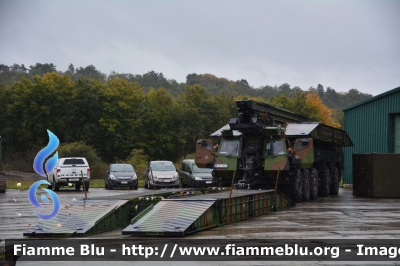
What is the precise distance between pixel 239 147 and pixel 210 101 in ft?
201

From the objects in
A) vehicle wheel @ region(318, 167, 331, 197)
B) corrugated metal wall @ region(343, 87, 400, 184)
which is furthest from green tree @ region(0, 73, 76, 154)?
vehicle wheel @ region(318, 167, 331, 197)

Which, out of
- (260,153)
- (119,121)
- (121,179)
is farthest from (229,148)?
(119,121)

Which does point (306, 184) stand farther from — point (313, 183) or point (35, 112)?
point (35, 112)

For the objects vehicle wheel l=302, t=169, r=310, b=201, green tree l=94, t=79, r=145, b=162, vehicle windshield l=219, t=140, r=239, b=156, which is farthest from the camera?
green tree l=94, t=79, r=145, b=162

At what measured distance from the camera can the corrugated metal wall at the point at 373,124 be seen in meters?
34.7

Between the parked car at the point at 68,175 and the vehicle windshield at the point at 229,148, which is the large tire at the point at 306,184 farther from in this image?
the parked car at the point at 68,175

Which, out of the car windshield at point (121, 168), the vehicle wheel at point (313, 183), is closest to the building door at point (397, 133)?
the vehicle wheel at point (313, 183)

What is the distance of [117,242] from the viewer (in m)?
12.4

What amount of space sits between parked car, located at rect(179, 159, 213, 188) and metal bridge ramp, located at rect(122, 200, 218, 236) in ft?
61.4

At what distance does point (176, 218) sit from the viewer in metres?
13.7

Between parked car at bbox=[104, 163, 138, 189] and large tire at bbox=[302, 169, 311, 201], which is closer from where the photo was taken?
large tire at bbox=[302, 169, 311, 201]

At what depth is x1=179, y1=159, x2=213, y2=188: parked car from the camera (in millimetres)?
33750

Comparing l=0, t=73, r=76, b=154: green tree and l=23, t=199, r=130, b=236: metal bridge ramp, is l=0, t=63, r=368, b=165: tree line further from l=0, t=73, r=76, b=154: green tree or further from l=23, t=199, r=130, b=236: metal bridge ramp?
l=23, t=199, r=130, b=236: metal bridge ramp

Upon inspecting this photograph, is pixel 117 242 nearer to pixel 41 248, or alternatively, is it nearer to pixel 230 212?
pixel 41 248
